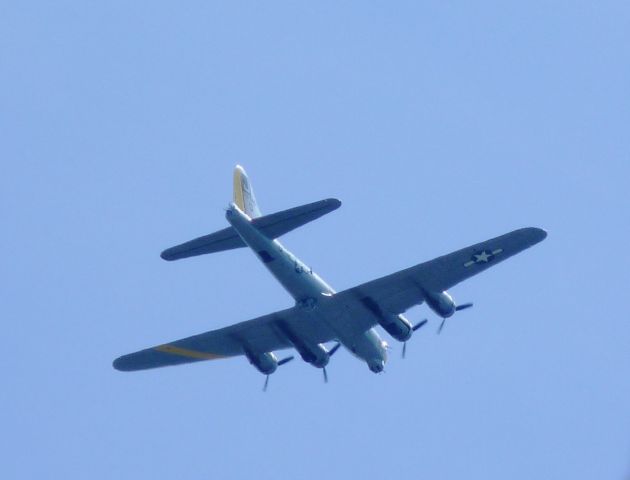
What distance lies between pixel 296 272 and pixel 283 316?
3.66 m

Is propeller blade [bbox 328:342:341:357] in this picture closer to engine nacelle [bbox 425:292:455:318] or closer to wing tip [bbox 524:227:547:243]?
engine nacelle [bbox 425:292:455:318]

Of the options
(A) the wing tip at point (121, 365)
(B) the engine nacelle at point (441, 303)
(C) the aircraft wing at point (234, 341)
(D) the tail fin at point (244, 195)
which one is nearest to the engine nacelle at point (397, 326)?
(B) the engine nacelle at point (441, 303)

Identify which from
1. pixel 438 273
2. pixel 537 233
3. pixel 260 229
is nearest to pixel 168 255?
pixel 260 229

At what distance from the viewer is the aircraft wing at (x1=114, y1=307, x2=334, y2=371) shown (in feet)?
193

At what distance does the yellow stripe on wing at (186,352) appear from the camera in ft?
204

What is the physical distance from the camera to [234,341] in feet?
200

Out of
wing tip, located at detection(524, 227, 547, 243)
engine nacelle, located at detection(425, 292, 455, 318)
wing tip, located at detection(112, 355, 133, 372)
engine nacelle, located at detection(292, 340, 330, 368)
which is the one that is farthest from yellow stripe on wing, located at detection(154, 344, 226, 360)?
wing tip, located at detection(524, 227, 547, 243)

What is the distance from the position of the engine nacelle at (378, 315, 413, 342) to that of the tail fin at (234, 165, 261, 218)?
803 cm

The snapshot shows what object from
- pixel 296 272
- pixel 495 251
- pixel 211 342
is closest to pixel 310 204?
pixel 296 272

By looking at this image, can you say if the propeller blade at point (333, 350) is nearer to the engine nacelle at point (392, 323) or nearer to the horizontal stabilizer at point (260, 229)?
the engine nacelle at point (392, 323)

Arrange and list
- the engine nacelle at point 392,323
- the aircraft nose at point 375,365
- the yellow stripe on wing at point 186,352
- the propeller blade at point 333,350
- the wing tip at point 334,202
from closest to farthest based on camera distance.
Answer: the wing tip at point 334,202, the engine nacelle at point 392,323, the aircraft nose at point 375,365, the propeller blade at point 333,350, the yellow stripe on wing at point 186,352

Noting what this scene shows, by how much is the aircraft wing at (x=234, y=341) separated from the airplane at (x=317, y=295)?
0.05 meters

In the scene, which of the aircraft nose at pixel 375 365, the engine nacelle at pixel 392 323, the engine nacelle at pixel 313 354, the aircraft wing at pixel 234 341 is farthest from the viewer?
the engine nacelle at pixel 313 354

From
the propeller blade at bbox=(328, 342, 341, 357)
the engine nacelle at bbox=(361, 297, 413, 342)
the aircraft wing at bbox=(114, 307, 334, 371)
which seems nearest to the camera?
the engine nacelle at bbox=(361, 297, 413, 342)
